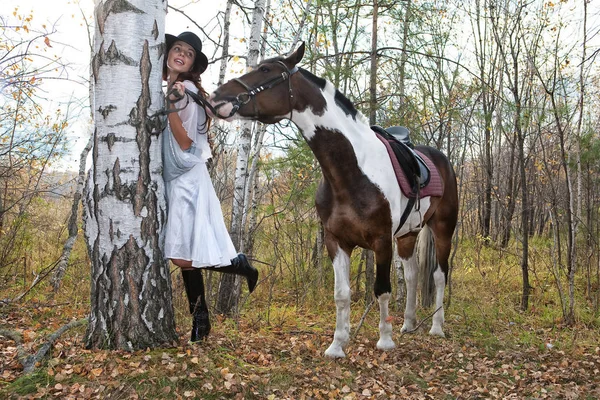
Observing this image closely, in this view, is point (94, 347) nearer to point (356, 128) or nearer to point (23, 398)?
point (23, 398)

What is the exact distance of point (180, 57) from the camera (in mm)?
3105

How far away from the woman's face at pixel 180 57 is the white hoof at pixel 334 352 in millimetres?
2430

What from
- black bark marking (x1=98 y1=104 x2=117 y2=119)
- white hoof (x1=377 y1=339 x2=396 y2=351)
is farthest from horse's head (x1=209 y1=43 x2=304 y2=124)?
white hoof (x1=377 y1=339 x2=396 y2=351)

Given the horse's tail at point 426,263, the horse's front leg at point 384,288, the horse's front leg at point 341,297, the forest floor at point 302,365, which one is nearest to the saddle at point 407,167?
the horse's front leg at point 384,288

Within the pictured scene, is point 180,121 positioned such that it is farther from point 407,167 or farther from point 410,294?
point 410,294

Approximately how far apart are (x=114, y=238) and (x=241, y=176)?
88.8 inches

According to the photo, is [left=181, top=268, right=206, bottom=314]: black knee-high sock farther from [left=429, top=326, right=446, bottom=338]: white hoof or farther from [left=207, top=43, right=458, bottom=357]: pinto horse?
[left=429, top=326, right=446, bottom=338]: white hoof

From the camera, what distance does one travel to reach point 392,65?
1007cm

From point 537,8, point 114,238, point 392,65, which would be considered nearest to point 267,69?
point 114,238

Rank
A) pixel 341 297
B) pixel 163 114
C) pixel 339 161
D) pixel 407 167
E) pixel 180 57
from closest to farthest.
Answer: pixel 163 114 < pixel 180 57 < pixel 339 161 < pixel 341 297 < pixel 407 167

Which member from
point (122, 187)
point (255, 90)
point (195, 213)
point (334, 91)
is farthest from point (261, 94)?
point (122, 187)

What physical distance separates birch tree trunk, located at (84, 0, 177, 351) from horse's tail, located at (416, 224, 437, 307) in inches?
141

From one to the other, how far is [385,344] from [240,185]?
2.13 m

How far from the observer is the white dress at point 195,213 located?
2908mm
